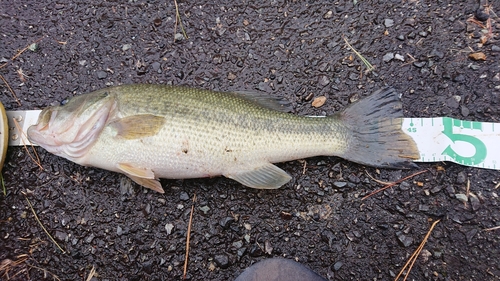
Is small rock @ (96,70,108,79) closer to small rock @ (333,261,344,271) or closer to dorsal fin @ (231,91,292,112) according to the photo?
dorsal fin @ (231,91,292,112)

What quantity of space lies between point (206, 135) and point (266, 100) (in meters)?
0.56

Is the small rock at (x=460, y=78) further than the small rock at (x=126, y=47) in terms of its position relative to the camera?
No

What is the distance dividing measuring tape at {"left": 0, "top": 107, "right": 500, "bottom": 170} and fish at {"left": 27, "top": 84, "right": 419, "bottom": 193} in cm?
21

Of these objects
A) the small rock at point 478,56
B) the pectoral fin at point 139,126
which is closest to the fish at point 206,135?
the pectoral fin at point 139,126

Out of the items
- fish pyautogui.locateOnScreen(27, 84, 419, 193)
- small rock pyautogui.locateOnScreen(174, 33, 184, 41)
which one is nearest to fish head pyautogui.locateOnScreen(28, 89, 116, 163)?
fish pyautogui.locateOnScreen(27, 84, 419, 193)

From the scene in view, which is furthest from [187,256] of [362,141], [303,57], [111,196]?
[303,57]

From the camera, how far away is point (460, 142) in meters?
2.48

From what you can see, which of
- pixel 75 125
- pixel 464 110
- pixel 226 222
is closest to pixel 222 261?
pixel 226 222

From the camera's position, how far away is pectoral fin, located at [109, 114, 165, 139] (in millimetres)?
2242

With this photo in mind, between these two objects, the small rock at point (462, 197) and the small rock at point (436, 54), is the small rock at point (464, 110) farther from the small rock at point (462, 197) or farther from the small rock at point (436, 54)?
the small rock at point (462, 197)

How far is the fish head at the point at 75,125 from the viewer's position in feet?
7.68

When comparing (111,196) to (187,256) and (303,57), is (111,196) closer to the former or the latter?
(187,256)

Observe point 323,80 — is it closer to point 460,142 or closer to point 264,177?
point 264,177

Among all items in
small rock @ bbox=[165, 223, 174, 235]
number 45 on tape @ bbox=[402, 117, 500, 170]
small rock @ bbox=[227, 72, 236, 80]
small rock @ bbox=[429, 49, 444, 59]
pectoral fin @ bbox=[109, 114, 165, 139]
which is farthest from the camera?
small rock @ bbox=[227, 72, 236, 80]
